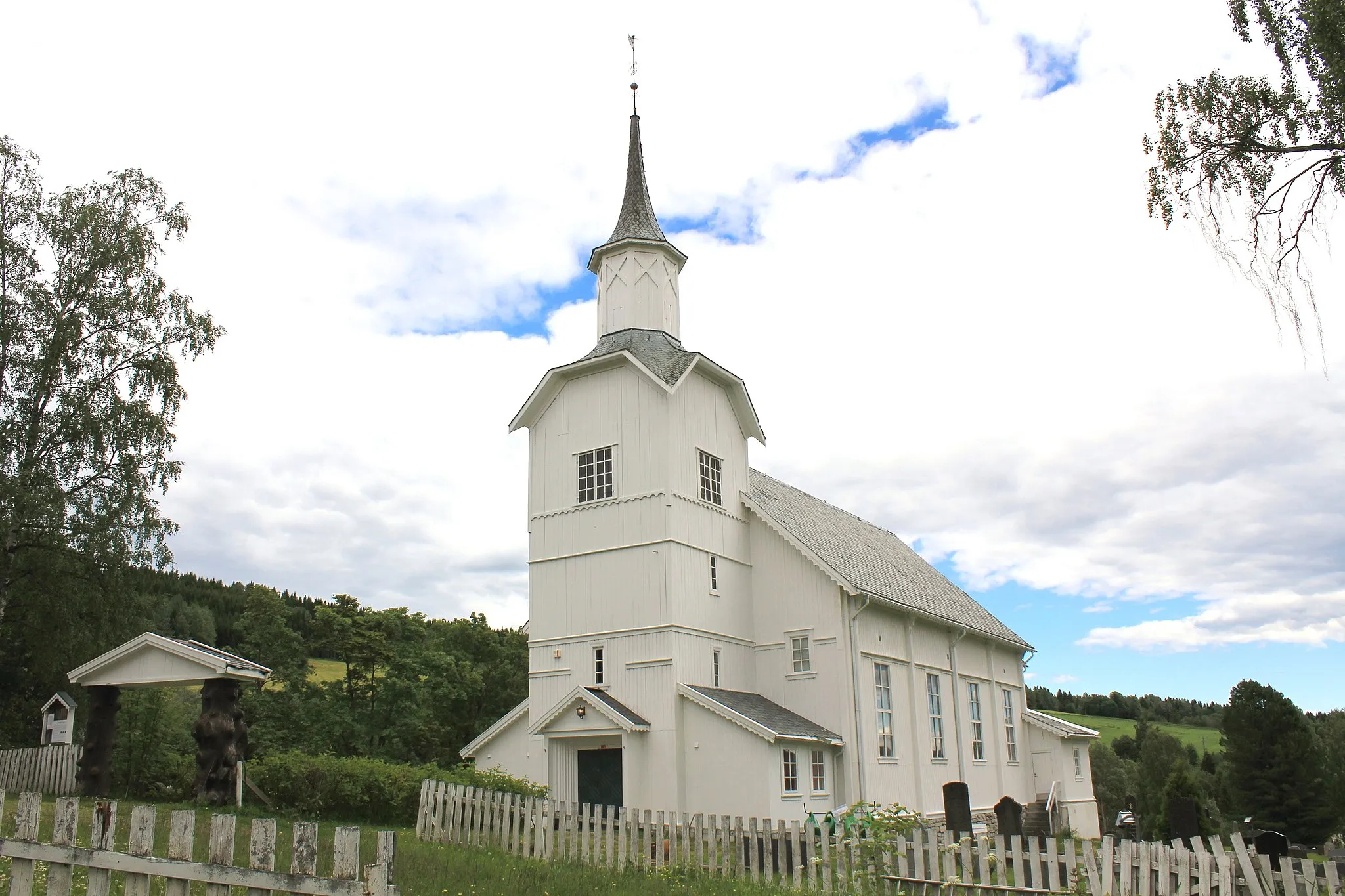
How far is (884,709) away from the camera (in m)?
24.2

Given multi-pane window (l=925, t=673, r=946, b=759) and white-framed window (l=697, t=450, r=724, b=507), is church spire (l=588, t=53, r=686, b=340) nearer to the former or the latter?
white-framed window (l=697, t=450, r=724, b=507)

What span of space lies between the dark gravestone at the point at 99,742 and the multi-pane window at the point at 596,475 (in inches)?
419

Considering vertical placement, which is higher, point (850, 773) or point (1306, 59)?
point (1306, 59)

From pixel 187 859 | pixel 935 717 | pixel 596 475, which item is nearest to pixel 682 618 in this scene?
pixel 596 475

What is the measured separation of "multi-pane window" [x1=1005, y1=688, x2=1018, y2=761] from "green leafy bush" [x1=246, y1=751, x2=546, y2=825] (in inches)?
725

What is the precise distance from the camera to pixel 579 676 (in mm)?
23094

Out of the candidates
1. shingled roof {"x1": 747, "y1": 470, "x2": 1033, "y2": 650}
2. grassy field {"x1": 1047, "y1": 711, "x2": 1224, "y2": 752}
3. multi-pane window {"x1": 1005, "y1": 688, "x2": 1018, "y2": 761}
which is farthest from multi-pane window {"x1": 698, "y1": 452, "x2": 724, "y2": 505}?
grassy field {"x1": 1047, "y1": 711, "x2": 1224, "y2": 752}

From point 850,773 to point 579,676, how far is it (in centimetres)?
653

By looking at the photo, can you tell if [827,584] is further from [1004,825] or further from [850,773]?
[1004,825]

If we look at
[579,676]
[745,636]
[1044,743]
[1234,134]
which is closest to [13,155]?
[579,676]

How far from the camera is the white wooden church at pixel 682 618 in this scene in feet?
70.3

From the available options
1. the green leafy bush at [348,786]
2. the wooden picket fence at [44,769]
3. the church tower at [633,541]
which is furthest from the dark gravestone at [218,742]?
the church tower at [633,541]

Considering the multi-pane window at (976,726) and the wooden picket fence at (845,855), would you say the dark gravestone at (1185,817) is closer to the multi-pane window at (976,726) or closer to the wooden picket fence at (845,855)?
the wooden picket fence at (845,855)

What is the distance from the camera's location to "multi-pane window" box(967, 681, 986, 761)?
29.3m
